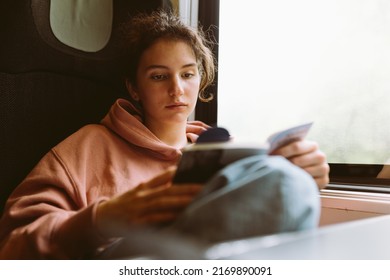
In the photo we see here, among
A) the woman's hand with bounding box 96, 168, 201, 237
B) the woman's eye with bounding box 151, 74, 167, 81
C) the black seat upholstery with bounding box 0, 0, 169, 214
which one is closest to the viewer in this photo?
the woman's hand with bounding box 96, 168, 201, 237

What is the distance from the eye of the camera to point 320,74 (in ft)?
3.28

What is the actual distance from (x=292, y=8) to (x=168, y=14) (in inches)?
13.8

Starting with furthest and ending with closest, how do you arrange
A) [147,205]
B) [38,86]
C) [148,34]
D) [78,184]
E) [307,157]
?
1. [148,34]
2. [38,86]
3. [78,184]
4. [307,157]
5. [147,205]

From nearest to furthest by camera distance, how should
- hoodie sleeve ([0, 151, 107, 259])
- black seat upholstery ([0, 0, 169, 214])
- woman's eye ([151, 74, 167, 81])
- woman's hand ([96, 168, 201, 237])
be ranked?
1. woman's hand ([96, 168, 201, 237])
2. hoodie sleeve ([0, 151, 107, 259])
3. black seat upholstery ([0, 0, 169, 214])
4. woman's eye ([151, 74, 167, 81])

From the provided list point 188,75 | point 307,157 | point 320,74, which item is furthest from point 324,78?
point 307,157

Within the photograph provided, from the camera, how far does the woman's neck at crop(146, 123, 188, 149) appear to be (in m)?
0.89

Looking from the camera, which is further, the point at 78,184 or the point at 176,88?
the point at 176,88

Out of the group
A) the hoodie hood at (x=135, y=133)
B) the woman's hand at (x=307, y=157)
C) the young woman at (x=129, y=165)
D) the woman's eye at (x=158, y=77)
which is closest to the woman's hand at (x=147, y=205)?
the young woman at (x=129, y=165)

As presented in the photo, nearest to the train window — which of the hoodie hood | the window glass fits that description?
the window glass

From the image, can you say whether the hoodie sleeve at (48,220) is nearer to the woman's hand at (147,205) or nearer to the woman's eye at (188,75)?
the woman's hand at (147,205)

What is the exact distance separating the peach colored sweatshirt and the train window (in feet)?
0.85

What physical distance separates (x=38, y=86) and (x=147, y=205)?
522 millimetres

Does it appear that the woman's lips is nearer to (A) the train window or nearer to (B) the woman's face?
(B) the woman's face

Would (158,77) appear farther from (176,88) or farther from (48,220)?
(48,220)
